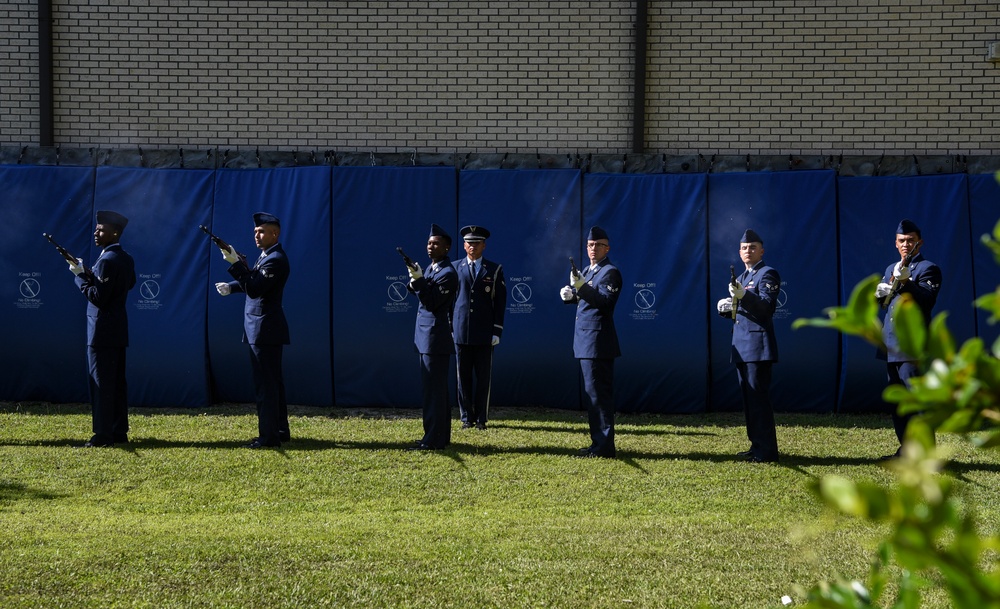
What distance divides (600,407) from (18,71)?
25.8 feet

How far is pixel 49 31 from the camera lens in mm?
11984

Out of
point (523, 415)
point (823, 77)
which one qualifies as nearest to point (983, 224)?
point (823, 77)

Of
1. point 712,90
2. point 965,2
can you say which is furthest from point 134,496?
point 965,2

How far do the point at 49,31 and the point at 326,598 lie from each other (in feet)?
30.9

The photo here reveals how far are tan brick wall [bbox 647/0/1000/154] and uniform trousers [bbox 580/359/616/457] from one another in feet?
13.8

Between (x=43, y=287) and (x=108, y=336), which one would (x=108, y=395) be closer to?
(x=108, y=336)

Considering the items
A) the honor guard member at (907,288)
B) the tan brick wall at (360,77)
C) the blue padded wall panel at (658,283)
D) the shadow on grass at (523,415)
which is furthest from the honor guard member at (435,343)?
the honor guard member at (907,288)

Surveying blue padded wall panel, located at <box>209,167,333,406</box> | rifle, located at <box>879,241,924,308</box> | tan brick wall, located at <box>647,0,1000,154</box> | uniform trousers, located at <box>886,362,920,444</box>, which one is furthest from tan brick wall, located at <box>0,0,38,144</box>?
uniform trousers, located at <box>886,362,920,444</box>

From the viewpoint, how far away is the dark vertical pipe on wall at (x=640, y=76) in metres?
12.0

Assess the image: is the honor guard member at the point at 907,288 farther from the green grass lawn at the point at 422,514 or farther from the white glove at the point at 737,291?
the white glove at the point at 737,291

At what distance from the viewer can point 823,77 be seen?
1201 cm

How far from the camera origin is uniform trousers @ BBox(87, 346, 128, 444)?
8906 mm

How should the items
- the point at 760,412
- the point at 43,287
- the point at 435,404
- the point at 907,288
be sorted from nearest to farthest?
the point at 907,288 → the point at 760,412 → the point at 435,404 → the point at 43,287

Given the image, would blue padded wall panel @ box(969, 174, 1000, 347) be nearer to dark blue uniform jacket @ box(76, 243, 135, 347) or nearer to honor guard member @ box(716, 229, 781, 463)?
honor guard member @ box(716, 229, 781, 463)
